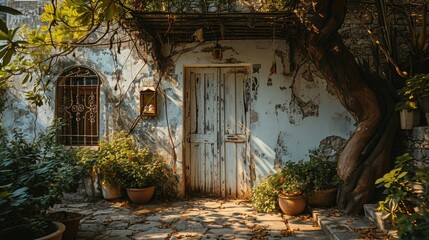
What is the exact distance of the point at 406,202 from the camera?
3408 millimetres

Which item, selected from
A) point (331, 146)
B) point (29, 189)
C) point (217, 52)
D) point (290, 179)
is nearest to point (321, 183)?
point (290, 179)

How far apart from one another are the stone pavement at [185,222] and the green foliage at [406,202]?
0.93 m

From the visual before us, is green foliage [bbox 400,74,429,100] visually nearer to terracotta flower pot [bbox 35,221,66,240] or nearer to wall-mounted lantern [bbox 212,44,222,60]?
wall-mounted lantern [bbox 212,44,222,60]

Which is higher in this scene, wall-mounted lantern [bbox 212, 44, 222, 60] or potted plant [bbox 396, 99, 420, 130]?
wall-mounted lantern [bbox 212, 44, 222, 60]

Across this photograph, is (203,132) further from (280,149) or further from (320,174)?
(320,174)

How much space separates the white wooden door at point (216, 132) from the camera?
19.5ft

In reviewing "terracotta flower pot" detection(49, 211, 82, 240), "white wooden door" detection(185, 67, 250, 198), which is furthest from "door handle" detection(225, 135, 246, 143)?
"terracotta flower pot" detection(49, 211, 82, 240)

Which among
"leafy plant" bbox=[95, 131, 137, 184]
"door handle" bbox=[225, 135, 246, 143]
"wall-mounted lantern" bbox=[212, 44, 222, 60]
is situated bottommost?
"leafy plant" bbox=[95, 131, 137, 184]

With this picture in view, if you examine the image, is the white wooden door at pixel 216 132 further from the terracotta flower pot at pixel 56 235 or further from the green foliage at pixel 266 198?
the terracotta flower pot at pixel 56 235

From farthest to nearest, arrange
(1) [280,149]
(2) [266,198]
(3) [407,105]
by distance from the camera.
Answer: (1) [280,149] → (2) [266,198] → (3) [407,105]

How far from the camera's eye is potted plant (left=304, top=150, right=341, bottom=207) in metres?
4.82

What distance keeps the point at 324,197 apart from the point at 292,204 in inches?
19.3

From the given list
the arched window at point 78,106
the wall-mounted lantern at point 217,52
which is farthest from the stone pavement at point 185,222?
the wall-mounted lantern at point 217,52

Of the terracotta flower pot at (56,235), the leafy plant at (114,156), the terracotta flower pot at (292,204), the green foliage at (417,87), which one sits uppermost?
the green foliage at (417,87)
